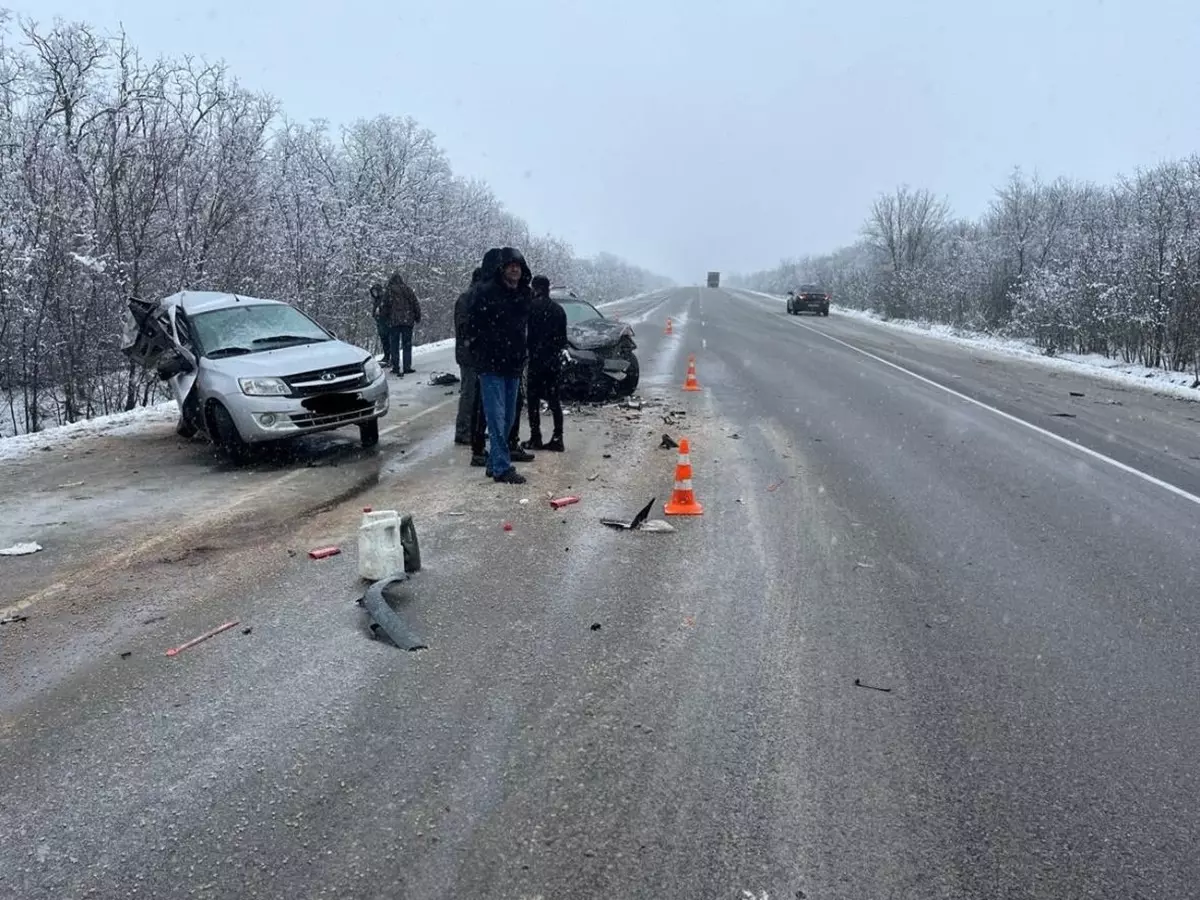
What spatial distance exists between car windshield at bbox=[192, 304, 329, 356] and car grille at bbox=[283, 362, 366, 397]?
38.1 inches

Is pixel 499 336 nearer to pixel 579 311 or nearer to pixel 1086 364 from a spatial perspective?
pixel 579 311

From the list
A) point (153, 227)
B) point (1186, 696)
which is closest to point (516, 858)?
point (1186, 696)

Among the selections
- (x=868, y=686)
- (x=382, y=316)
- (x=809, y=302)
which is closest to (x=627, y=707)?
(x=868, y=686)

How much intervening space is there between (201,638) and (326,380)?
435cm

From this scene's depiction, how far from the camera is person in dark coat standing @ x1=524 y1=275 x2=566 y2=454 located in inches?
323

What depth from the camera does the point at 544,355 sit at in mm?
8406

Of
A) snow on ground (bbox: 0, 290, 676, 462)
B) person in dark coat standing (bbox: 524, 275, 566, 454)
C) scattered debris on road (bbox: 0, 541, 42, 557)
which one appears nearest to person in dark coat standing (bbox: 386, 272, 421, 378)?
snow on ground (bbox: 0, 290, 676, 462)

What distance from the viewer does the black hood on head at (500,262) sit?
6953 millimetres

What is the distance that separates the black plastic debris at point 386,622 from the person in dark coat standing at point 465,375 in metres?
3.41

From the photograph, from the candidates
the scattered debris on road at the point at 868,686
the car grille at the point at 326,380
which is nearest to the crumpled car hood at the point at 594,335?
the car grille at the point at 326,380

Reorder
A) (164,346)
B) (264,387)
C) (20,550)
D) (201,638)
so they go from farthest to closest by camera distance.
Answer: (164,346), (264,387), (20,550), (201,638)

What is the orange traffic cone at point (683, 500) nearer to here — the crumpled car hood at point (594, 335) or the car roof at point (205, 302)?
the car roof at point (205, 302)

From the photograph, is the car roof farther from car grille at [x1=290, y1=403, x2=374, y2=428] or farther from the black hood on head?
the black hood on head

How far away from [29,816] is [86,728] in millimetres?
568
